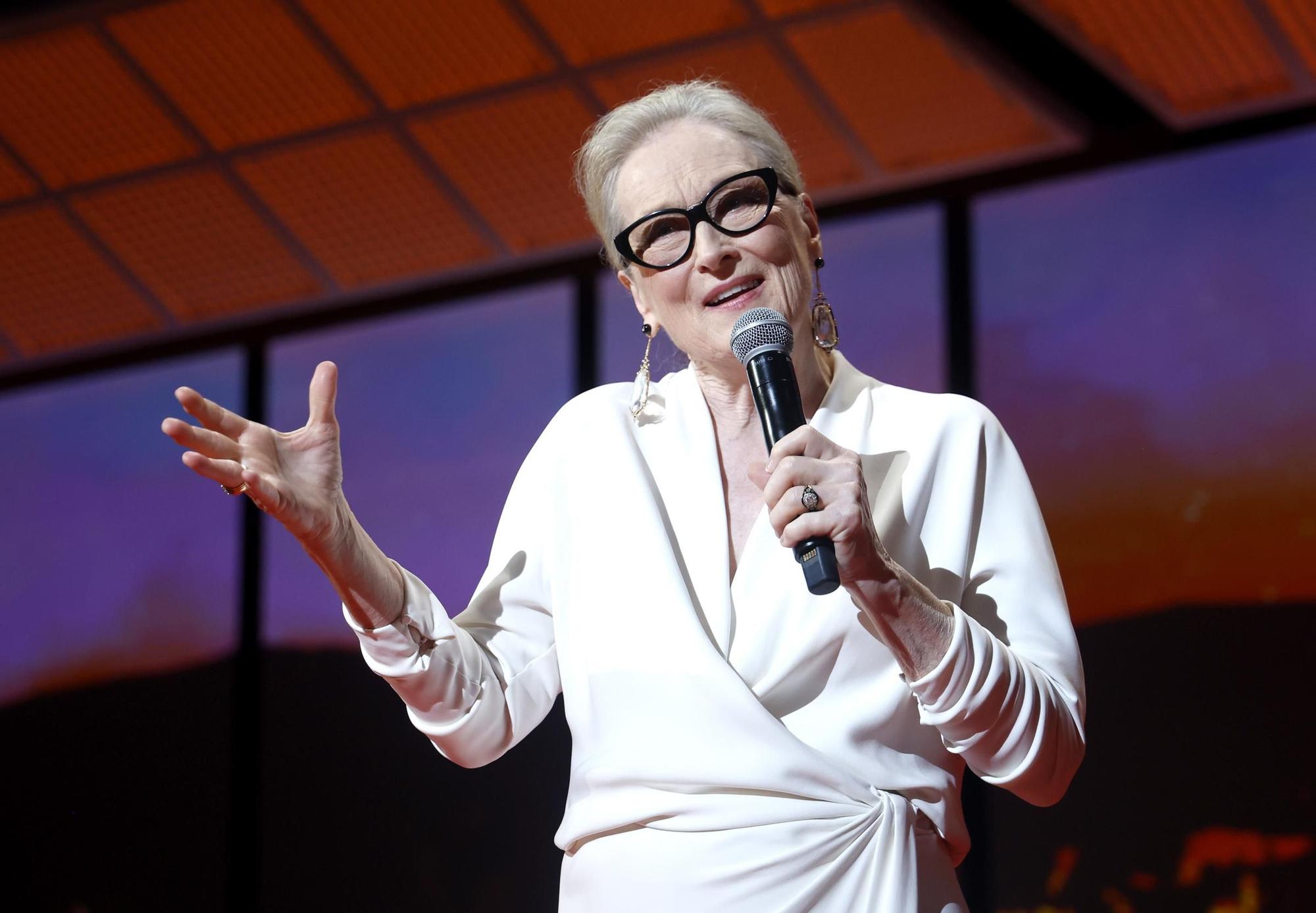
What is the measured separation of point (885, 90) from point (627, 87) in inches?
25.8

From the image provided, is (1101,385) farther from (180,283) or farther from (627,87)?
(180,283)

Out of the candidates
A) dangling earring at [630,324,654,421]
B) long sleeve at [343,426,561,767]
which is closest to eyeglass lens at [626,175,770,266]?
dangling earring at [630,324,654,421]

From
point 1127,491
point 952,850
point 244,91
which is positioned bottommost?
point 952,850

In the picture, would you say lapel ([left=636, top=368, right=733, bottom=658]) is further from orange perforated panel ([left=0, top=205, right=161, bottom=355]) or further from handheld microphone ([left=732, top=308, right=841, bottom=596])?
orange perforated panel ([left=0, top=205, right=161, bottom=355])

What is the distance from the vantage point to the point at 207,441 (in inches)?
51.7

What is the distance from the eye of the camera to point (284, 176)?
396 cm

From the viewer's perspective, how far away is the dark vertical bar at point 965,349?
3.22 metres

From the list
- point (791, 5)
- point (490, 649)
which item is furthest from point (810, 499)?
point (791, 5)

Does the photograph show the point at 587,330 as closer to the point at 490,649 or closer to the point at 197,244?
the point at 197,244

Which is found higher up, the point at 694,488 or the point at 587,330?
the point at 587,330

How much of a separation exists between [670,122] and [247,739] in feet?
9.26

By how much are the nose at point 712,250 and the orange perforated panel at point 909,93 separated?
216 cm

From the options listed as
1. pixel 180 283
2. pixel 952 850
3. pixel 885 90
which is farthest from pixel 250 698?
pixel 952 850

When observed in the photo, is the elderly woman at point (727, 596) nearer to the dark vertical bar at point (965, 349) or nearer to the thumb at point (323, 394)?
the thumb at point (323, 394)
